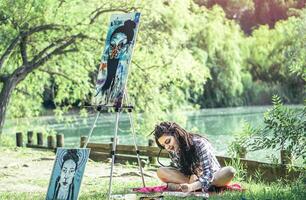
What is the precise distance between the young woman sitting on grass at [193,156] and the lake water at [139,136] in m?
10.8

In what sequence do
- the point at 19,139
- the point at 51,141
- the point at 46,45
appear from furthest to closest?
the point at 19,139 → the point at 51,141 → the point at 46,45

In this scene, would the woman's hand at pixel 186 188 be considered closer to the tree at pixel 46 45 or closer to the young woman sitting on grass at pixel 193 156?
the young woman sitting on grass at pixel 193 156

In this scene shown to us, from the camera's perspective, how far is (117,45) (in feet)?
26.0

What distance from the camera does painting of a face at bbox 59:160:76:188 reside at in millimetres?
6535

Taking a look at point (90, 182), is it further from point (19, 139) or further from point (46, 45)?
point (19, 139)

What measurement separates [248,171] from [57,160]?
409 centimetres

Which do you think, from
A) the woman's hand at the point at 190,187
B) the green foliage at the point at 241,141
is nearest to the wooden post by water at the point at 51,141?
the green foliage at the point at 241,141

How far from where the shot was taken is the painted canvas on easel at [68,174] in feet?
21.3

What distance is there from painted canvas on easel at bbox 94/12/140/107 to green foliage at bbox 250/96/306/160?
68.1 inches

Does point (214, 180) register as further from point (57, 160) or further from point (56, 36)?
point (56, 36)

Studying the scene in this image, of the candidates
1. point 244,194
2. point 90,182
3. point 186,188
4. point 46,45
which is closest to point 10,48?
point 46,45

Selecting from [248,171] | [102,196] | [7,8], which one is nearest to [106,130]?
[7,8]

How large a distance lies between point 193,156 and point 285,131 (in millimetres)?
1123

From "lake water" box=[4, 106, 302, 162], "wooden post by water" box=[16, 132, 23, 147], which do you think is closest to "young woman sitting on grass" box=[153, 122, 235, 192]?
"lake water" box=[4, 106, 302, 162]
